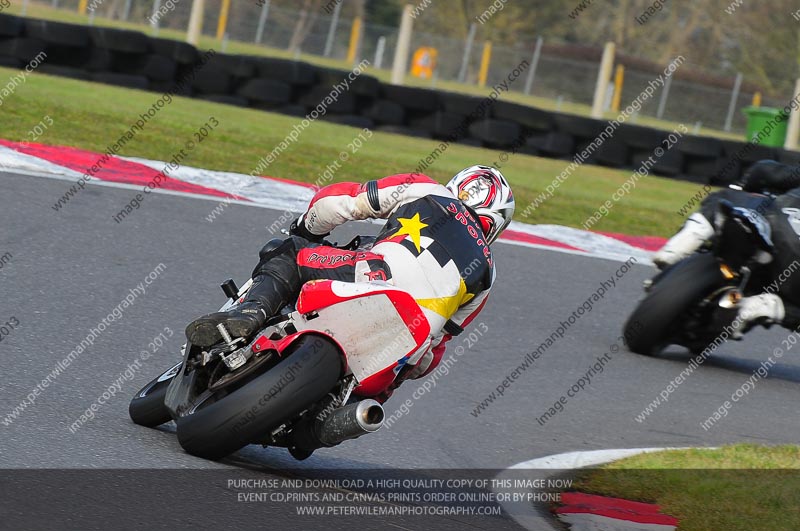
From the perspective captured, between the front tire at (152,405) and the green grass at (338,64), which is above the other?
the front tire at (152,405)

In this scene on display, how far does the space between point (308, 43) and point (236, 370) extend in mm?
27487

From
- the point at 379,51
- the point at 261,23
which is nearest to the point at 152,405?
the point at 379,51

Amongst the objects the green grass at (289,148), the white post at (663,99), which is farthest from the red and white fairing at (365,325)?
the white post at (663,99)

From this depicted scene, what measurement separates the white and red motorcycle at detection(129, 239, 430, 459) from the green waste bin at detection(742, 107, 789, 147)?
59.3ft

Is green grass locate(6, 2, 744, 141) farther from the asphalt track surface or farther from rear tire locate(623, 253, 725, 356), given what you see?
rear tire locate(623, 253, 725, 356)

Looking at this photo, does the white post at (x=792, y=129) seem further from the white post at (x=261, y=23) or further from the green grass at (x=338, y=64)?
the white post at (x=261, y=23)

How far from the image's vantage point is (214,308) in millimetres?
6883

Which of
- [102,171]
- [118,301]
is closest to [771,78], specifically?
[102,171]

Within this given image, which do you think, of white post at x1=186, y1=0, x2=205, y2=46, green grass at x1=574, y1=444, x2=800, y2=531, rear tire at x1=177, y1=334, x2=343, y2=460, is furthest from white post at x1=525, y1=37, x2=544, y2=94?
rear tire at x1=177, y1=334, x2=343, y2=460

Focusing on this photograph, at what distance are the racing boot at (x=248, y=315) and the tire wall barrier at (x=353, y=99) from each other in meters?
11.6

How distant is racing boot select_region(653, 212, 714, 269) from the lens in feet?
24.9

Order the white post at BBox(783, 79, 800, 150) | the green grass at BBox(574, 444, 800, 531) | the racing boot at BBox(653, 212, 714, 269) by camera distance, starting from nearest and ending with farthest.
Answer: the green grass at BBox(574, 444, 800, 531) → the racing boot at BBox(653, 212, 714, 269) → the white post at BBox(783, 79, 800, 150)

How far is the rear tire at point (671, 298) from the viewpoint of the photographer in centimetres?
745

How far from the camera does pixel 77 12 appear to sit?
107ft
